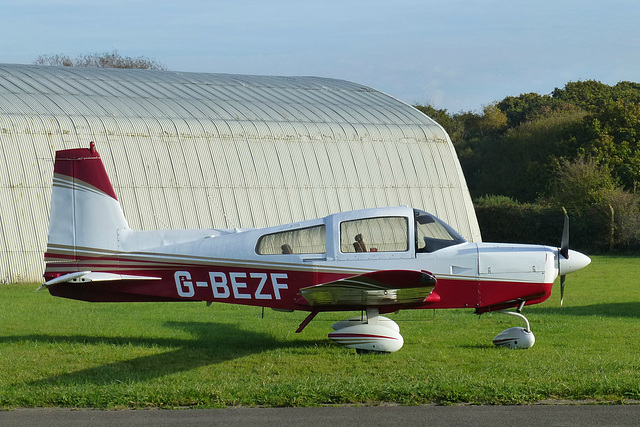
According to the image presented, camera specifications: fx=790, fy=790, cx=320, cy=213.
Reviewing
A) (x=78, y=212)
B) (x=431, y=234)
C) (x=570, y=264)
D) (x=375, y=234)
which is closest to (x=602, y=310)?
(x=570, y=264)

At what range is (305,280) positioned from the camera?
11117mm

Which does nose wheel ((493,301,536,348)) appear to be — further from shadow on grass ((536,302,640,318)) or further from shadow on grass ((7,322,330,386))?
shadow on grass ((536,302,640,318))

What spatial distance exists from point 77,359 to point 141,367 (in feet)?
3.52

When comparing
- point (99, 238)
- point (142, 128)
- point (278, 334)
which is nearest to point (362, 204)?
point (142, 128)

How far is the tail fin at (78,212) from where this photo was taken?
1159 centimetres

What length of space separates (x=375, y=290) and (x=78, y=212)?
15.1ft

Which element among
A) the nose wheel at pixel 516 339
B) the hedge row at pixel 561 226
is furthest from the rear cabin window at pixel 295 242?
the hedge row at pixel 561 226

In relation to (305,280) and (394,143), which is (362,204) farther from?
(305,280)

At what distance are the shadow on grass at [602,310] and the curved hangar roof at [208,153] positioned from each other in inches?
358

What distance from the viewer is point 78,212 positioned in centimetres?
1160

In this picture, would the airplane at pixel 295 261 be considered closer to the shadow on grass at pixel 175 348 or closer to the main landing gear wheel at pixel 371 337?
the main landing gear wheel at pixel 371 337

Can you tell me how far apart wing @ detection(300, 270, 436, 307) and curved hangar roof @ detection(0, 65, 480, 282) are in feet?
40.2

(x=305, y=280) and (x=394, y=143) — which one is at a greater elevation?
(x=394, y=143)

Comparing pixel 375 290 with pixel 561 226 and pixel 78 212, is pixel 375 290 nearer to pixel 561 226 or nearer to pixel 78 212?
pixel 78 212
